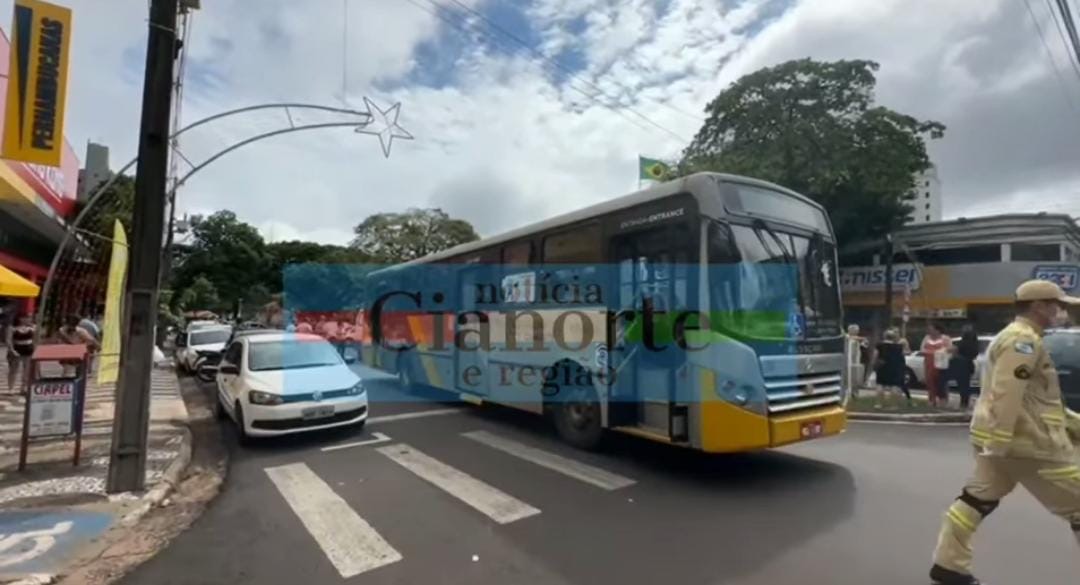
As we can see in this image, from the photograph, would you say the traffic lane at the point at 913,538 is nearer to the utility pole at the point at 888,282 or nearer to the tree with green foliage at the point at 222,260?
the utility pole at the point at 888,282

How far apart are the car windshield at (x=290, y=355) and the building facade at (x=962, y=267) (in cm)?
2432

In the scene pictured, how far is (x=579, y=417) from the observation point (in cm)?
823

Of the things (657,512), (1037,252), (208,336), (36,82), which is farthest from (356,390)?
(1037,252)

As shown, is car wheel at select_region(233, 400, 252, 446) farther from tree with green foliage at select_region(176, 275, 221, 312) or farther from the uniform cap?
tree with green foliage at select_region(176, 275, 221, 312)

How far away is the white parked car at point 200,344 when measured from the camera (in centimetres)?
1842

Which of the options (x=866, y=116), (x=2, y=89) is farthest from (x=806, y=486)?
(x=866, y=116)

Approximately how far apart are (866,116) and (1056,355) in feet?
64.2

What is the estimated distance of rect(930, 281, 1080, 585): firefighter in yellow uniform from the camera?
3812 millimetres

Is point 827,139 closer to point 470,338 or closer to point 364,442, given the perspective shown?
point 470,338

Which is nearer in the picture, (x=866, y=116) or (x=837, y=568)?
(x=837, y=568)

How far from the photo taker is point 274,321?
3953 centimetres

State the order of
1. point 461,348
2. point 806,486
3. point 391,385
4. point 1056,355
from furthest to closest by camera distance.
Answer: point 391,385, point 461,348, point 1056,355, point 806,486

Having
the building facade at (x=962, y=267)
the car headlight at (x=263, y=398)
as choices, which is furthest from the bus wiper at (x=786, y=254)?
the building facade at (x=962, y=267)

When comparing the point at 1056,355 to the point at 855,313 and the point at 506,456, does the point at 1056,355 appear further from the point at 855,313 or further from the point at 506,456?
the point at 855,313
